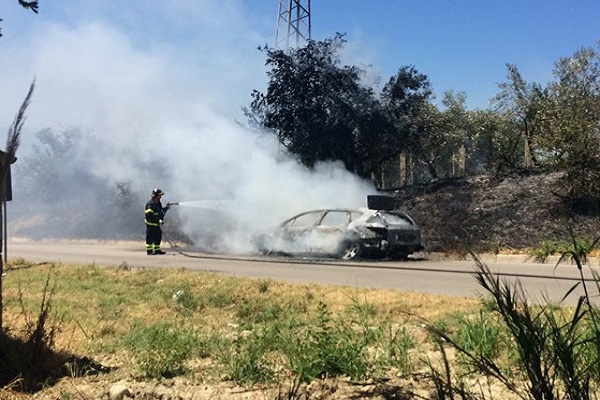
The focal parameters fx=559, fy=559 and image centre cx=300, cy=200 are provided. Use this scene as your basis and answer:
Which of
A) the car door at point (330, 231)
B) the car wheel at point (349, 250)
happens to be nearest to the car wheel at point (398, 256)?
the car wheel at point (349, 250)

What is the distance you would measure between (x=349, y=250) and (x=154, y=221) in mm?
6021

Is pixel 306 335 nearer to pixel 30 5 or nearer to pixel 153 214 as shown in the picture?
pixel 30 5

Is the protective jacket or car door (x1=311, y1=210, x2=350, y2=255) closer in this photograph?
car door (x1=311, y1=210, x2=350, y2=255)

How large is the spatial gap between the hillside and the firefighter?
8.74 metres

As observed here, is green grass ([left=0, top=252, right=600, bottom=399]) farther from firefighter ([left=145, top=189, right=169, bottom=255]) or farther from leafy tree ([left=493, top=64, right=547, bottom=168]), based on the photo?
leafy tree ([left=493, top=64, right=547, bottom=168])

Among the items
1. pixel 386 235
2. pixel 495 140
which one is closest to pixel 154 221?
pixel 386 235

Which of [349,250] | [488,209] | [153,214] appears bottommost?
[349,250]

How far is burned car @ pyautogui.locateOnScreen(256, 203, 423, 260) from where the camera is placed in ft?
48.2

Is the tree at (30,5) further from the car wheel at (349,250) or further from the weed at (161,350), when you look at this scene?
the car wheel at (349,250)

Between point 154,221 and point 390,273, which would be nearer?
point 390,273

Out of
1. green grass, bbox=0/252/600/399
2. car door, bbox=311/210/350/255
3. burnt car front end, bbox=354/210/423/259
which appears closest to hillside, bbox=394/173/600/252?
burnt car front end, bbox=354/210/423/259

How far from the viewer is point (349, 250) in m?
15.0

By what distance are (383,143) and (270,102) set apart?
5.13 m

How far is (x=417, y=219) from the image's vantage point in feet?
68.4
